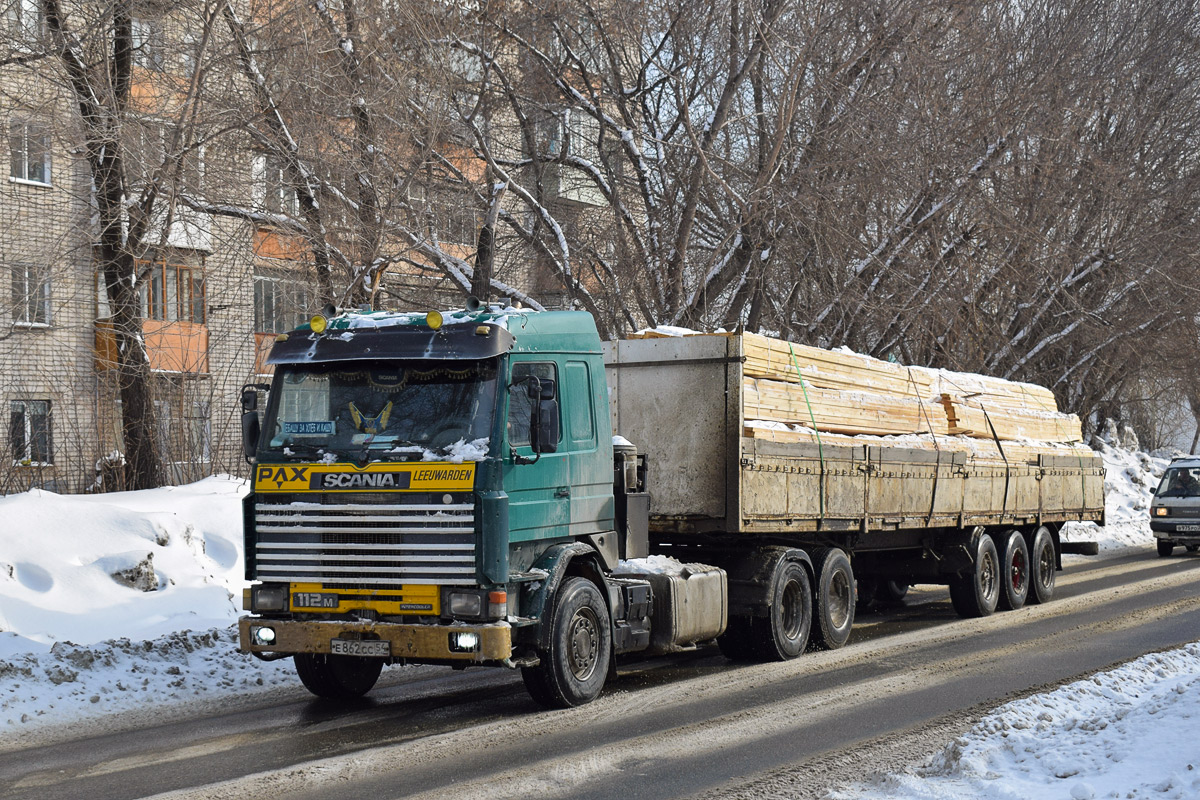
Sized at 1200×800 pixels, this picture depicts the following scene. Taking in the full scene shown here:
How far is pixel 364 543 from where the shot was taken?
8180mm

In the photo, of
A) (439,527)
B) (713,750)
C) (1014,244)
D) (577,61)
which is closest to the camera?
(713,750)

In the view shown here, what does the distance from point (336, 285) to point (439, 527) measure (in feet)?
31.6

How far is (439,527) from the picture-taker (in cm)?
803

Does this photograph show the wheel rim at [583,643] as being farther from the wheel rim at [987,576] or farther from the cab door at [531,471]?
the wheel rim at [987,576]

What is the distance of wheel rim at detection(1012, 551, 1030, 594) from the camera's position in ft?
51.3

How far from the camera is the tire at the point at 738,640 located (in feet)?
36.3

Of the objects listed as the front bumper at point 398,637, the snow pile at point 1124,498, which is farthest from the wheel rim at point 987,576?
the front bumper at point 398,637

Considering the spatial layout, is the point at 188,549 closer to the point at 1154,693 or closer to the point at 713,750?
the point at 713,750

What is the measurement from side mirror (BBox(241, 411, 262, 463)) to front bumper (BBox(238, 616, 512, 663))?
118 centimetres

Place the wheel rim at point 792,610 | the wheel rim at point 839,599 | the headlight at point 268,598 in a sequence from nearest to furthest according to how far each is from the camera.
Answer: the headlight at point 268,598, the wheel rim at point 792,610, the wheel rim at point 839,599

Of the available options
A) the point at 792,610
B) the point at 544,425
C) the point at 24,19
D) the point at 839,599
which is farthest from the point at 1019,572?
the point at 24,19

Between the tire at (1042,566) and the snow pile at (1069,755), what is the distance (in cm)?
782

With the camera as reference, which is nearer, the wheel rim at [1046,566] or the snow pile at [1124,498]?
the wheel rim at [1046,566]

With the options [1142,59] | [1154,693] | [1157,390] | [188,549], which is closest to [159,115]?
[188,549]
